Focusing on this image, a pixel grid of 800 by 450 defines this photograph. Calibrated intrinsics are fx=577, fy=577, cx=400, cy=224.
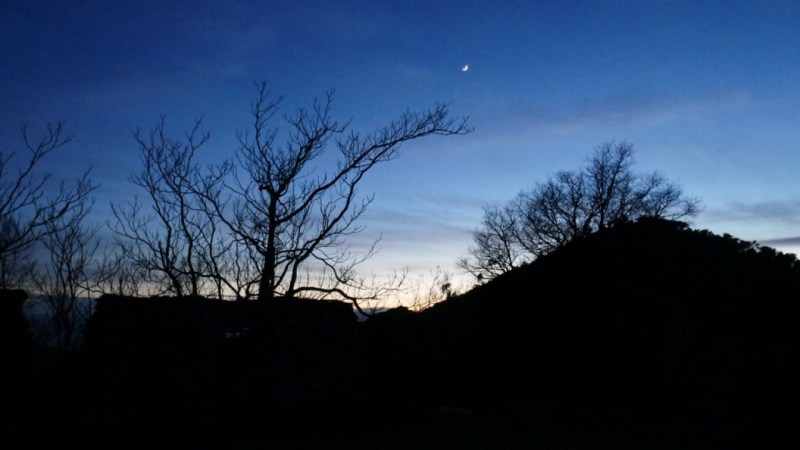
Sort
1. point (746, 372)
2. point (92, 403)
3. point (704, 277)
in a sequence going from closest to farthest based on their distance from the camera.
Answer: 1. point (92, 403)
2. point (746, 372)
3. point (704, 277)

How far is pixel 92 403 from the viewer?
433 inches

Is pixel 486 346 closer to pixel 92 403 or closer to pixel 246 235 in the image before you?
pixel 246 235

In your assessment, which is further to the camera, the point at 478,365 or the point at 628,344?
the point at 478,365

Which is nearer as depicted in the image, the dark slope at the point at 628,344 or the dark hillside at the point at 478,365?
the dark hillside at the point at 478,365

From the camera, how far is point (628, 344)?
1515 cm

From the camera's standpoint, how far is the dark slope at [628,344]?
13648mm

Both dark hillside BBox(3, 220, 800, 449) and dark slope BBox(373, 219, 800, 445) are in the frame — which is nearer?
dark hillside BBox(3, 220, 800, 449)

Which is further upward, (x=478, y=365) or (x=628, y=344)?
(x=628, y=344)

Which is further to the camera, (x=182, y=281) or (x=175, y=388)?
(x=182, y=281)

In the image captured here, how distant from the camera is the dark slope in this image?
1365 cm

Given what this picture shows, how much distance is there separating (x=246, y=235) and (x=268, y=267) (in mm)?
1323

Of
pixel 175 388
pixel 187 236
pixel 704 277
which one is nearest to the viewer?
pixel 175 388

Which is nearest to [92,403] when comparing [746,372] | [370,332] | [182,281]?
[370,332]

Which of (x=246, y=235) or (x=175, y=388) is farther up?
(x=246, y=235)
